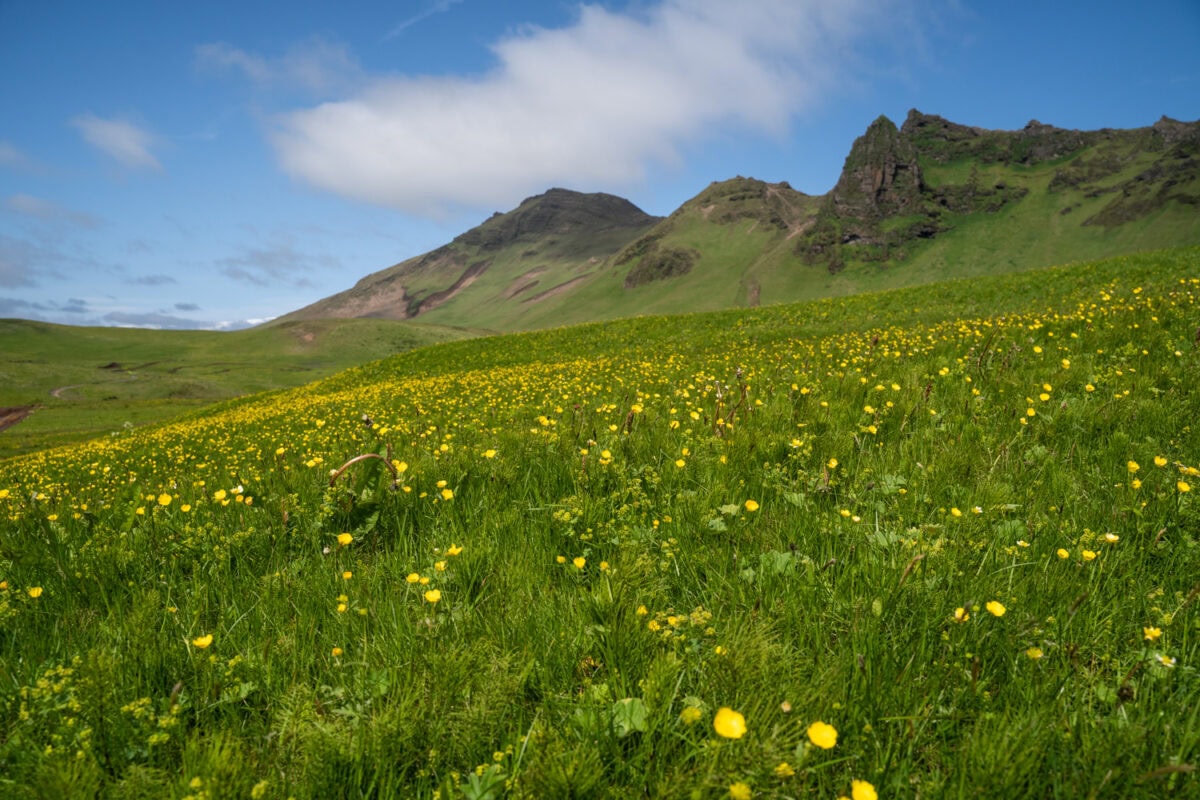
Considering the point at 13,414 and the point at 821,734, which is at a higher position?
the point at 13,414

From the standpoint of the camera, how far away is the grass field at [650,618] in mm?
1646

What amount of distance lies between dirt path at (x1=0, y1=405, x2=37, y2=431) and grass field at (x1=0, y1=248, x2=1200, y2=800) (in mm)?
133310

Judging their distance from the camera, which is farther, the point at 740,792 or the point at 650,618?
the point at 650,618

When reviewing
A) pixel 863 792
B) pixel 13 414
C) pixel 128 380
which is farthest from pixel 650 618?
pixel 128 380

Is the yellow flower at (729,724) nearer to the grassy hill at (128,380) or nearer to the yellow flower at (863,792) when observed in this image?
the yellow flower at (863,792)

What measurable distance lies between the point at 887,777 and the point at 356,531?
319 cm

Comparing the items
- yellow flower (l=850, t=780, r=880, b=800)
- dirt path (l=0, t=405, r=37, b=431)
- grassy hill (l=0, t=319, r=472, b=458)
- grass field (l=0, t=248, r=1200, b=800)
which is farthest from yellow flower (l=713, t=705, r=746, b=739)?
dirt path (l=0, t=405, r=37, b=431)

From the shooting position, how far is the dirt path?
93.1 m

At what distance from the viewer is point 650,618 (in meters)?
2.36

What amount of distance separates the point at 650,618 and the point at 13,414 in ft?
509

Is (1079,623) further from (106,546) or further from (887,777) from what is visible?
(106,546)

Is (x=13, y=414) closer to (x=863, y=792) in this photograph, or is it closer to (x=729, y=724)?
(x=729, y=724)

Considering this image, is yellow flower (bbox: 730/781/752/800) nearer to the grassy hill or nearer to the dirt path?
the grassy hill

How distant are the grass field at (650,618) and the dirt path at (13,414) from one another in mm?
133310
